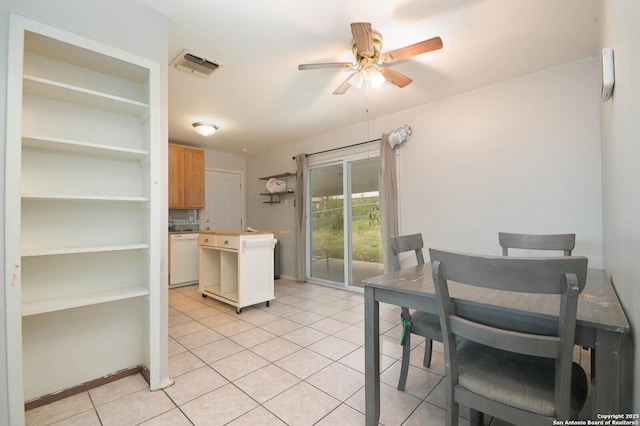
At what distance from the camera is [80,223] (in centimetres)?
179

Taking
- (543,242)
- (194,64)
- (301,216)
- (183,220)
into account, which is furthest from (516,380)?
(183,220)

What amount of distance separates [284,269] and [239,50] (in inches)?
152

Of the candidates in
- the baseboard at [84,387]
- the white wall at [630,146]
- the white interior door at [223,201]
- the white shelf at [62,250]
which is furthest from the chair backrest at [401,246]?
the white interior door at [223,201]

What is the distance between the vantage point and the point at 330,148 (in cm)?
439

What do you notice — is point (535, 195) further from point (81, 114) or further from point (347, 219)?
point (81, 114)

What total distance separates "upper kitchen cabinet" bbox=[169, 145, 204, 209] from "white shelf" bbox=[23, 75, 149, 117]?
297 cm

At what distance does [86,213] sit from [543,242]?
318 cm

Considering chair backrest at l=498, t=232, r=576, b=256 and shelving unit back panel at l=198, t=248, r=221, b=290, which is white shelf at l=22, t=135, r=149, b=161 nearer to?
shelving unit back panel at l=198, t=248, r=221, b=290

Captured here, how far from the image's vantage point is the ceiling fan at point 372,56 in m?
1.74

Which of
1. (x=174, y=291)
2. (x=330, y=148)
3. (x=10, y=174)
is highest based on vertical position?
(x=330, y=148)

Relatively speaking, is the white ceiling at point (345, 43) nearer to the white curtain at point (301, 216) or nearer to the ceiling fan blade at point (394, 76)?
the ceiling fan blade at point (394, 76)

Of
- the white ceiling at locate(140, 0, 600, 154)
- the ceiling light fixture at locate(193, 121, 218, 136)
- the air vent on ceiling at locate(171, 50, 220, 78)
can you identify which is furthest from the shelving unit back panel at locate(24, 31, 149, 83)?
the ceiling light fixture at locate(193, 121, 218, 136)

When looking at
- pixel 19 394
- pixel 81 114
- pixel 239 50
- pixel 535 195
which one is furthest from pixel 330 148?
pixel 19 394

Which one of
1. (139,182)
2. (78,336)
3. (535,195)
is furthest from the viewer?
(535,195)
